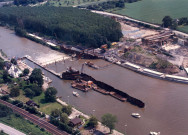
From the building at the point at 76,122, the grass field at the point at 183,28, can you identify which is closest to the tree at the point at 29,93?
the building at the point at 76,122

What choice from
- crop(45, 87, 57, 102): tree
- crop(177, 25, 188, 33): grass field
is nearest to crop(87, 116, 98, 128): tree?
crop(45, 87, 57, 102): tree

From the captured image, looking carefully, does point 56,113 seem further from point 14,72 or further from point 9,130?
point 14,72

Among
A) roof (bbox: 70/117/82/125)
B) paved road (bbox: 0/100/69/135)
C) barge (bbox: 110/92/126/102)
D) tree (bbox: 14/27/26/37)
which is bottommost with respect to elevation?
paved road (bbox: 0/100/69/135)

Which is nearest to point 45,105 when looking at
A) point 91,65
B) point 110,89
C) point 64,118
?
point 64,118

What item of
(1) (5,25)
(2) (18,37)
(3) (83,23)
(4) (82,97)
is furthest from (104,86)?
(1) (5,25)

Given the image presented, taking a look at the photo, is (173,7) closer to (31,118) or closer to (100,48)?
(100,48)

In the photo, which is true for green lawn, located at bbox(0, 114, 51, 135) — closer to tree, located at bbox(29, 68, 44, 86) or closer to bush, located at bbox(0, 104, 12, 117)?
bush, located at bbox(0, 104, 12, 117)
